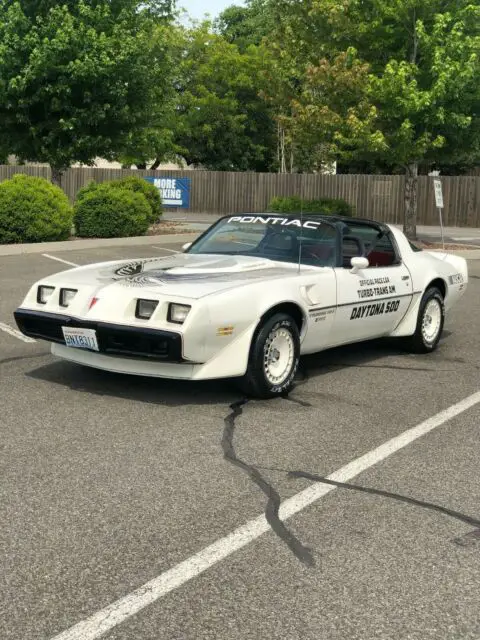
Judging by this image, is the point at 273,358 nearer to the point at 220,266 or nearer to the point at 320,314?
the point at 320,314

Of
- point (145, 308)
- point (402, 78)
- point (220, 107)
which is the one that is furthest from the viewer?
point (220, 107)

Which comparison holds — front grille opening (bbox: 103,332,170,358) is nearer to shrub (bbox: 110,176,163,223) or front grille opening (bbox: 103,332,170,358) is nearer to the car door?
the car door

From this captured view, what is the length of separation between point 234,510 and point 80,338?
7.66 feet

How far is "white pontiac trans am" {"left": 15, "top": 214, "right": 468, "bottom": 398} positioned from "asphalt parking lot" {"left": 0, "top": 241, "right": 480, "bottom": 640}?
1.17ft

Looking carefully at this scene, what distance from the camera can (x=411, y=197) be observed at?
24516 mm

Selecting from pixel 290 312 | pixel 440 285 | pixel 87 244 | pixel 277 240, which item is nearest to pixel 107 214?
pixel 87 244

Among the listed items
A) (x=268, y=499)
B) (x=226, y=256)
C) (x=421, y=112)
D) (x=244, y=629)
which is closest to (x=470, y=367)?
(x=226, y=256)

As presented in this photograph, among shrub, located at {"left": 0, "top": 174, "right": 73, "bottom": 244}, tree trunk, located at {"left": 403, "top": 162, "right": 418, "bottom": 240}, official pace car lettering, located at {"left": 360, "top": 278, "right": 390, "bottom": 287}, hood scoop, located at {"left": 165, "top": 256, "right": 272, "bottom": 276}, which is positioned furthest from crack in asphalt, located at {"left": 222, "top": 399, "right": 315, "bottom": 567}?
tree trunk, located at {"left": 403, "top": 162, "right": 418, "bottom": 240}

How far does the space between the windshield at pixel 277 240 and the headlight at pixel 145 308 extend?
1.64m

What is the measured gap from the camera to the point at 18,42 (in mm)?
22438

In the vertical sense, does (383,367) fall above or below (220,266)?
below

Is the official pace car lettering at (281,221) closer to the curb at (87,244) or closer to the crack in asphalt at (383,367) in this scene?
the crack in asphalt at (383,367)

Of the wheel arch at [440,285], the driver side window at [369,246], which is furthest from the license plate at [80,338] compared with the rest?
the wheel arch at [440,285]

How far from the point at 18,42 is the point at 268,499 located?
21079 millimetres
